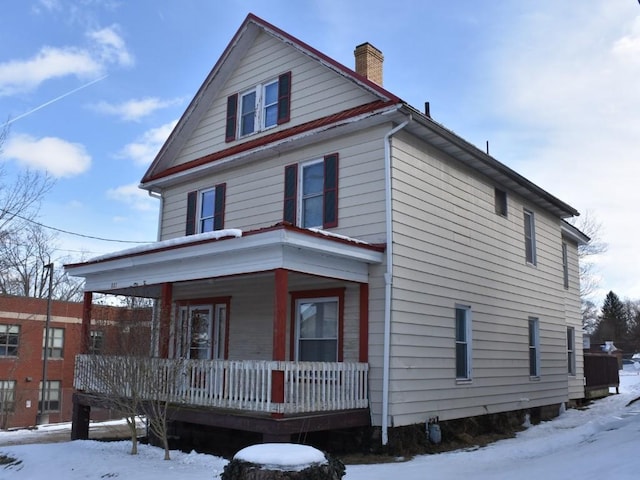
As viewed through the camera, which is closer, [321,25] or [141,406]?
[141,406]

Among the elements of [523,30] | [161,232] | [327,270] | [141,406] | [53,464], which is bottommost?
[53,464]

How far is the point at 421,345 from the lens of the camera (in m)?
11.8

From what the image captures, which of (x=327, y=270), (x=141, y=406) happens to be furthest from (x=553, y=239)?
(x=141, y=406)

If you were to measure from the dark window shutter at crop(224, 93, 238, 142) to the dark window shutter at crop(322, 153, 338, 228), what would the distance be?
362 centimetres

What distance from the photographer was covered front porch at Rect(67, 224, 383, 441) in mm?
9883

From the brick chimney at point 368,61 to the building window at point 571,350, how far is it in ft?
36.4

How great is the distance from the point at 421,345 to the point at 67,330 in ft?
106

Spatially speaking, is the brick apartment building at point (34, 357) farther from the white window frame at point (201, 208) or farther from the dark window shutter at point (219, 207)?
the dark window shutter at point (219, 207)

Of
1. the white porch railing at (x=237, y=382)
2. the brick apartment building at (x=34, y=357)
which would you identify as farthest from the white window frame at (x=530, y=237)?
the brick apartment building at (x=34, y=357)

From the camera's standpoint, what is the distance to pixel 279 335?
972 centimetres

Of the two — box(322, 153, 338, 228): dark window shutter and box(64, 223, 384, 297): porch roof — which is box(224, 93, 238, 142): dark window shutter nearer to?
box(322, 153, 338, 228): dark window shutter

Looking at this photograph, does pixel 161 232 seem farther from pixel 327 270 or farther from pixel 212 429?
pixel 327 270

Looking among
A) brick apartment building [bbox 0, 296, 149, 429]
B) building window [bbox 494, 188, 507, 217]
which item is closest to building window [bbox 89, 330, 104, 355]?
building window [bbox 494, 188, 507, 217]

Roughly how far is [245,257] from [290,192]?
3.18 m
